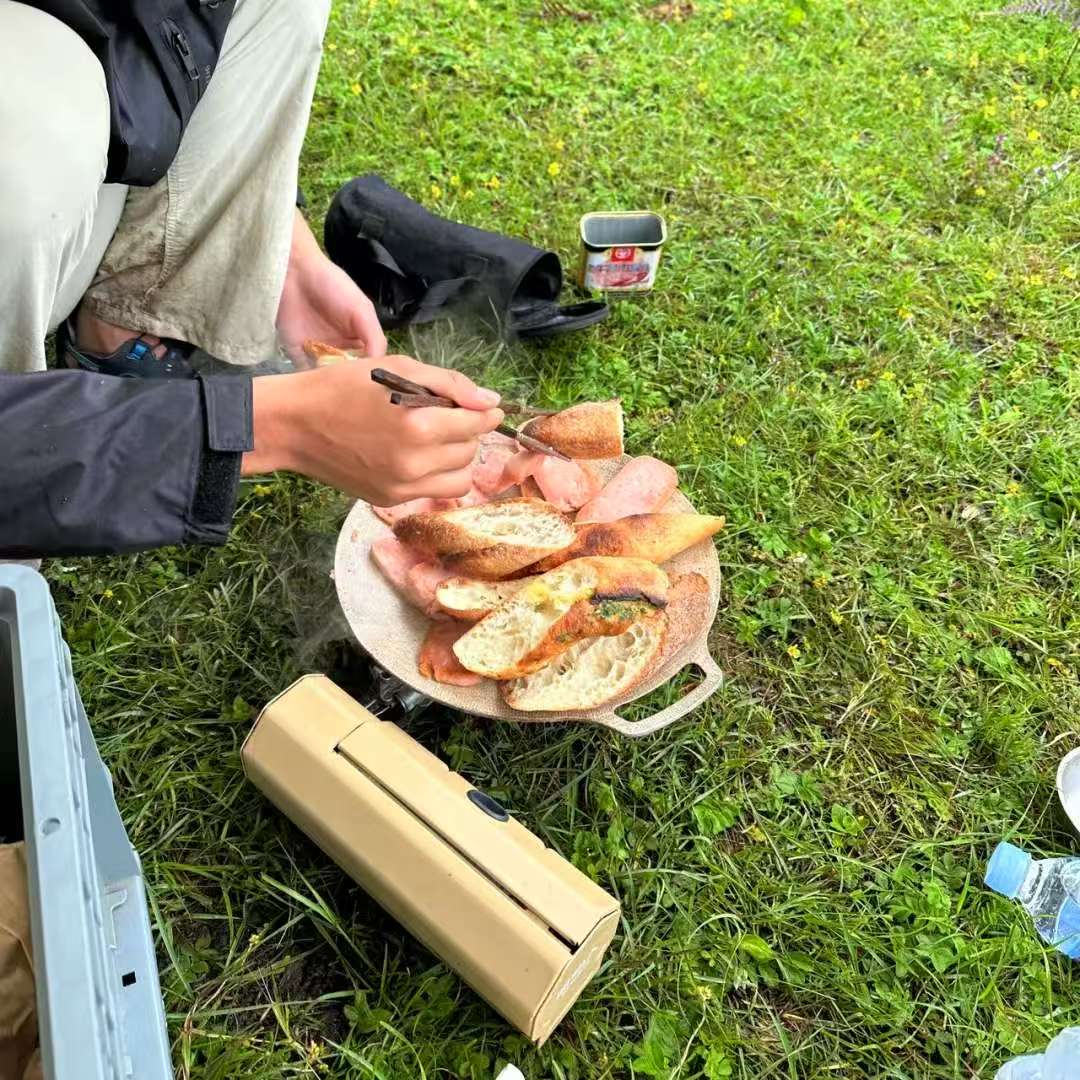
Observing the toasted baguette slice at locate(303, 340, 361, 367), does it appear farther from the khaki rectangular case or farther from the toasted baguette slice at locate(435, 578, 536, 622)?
the khaki rectangular case

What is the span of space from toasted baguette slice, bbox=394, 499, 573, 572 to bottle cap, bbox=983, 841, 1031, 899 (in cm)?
115

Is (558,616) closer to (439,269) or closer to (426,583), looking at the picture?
(426,583)

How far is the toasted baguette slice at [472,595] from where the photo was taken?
1.89 m

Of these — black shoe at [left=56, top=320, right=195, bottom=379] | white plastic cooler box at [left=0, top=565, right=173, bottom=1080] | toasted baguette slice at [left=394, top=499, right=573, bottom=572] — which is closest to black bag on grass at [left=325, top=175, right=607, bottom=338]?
black shoe at [left=56, top=320, right=195, bottom=379]

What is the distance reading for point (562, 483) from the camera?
213cm

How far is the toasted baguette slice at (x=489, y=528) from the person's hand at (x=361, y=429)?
19 centimetres

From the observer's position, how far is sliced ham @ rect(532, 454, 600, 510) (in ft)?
6.96

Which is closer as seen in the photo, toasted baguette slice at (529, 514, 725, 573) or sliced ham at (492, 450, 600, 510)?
toasted baguette slice at (529, 514, 725, 573)

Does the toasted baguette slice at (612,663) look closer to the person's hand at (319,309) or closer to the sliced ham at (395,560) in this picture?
the sliced ham at (395,560)

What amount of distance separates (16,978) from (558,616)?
3.48 ft

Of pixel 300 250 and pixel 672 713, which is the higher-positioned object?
pixel 300 250

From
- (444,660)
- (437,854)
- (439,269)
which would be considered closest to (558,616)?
(444,660)

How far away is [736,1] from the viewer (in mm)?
4312

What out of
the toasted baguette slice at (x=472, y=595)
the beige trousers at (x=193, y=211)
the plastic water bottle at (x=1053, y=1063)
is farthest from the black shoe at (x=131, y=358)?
the plastic water bottle at (x=1053, y=1063)
